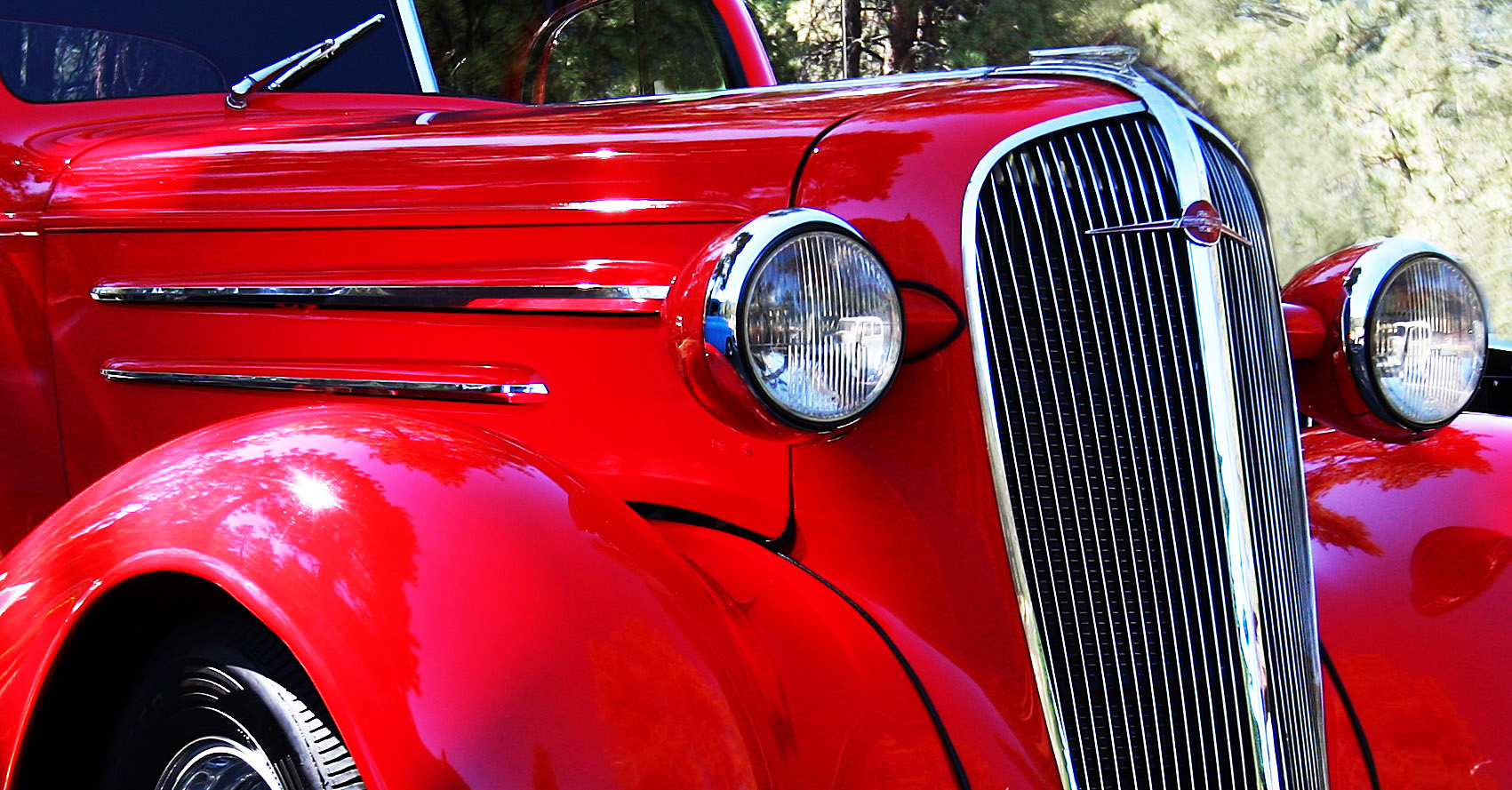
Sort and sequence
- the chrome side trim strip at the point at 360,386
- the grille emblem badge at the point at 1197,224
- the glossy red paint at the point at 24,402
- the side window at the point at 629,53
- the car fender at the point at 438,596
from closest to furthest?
1. the car fender at the point at 438,596
2. the grille emblem badge at the point at 1197,224
3. the chrome side trim strip at the point at 360,386
4. the glossy red paint at the point at 24,402
5. the side window at the point at 629,53

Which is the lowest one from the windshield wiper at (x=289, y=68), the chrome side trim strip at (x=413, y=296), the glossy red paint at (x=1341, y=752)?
the glossy red paint at (x=1341, y=752)

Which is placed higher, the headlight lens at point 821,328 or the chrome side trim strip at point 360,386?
the headlight lens at point 821,328

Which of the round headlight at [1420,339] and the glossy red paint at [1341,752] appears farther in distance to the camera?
the round headlight at [1420,339]

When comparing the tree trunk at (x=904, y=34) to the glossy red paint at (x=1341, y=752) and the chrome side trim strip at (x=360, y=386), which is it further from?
the glossy red paint at (x=1341, y=752)

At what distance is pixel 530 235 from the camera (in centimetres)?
204

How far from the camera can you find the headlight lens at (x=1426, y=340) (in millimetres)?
2244

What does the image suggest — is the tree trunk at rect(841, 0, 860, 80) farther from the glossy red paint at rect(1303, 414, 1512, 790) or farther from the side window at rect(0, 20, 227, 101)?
the glossy red paint at rect(1303, 414, 1512, 790)

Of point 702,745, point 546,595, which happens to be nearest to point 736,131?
point 546,595

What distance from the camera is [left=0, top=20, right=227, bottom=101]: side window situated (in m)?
2.74

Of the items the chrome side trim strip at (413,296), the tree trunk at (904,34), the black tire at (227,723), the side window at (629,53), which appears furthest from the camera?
the tree trunk at (904,34)

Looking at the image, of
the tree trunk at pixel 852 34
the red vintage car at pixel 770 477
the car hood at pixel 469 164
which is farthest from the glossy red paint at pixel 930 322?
the tree trunk at pixel 852 34

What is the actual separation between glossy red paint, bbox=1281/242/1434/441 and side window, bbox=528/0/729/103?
1.59 metres

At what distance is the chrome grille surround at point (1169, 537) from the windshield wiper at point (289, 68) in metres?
1.61

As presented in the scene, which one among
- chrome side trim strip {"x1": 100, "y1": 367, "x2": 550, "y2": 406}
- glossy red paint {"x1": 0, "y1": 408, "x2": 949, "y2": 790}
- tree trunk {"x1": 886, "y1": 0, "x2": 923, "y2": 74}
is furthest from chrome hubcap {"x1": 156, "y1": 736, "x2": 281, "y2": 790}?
tree trunk {"x1": 886, "y1": 0, "x2": 923, "y2": 74}
